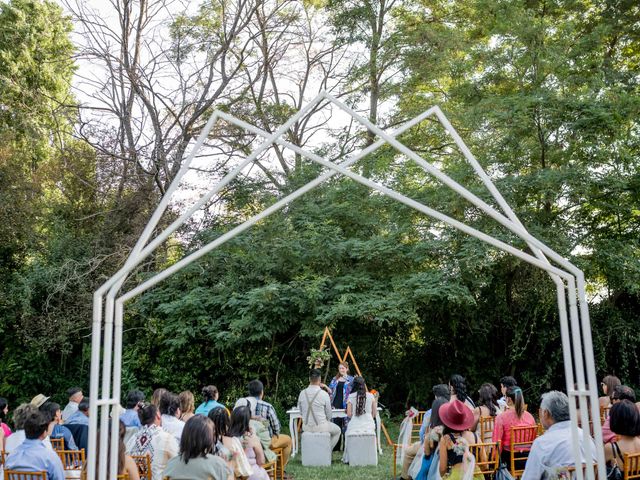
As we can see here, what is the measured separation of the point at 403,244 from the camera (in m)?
14.3

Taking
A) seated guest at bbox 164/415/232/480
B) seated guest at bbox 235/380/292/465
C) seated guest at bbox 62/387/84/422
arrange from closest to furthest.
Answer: seated guest at bbox 164/415/232/480 → seated guest at bbox 62/387/84/422 → seated guest at bbox 235/380/292/465

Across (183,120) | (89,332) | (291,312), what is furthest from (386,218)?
(89,332)

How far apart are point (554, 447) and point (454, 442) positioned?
0.64 metres

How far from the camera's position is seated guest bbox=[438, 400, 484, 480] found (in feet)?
14.6

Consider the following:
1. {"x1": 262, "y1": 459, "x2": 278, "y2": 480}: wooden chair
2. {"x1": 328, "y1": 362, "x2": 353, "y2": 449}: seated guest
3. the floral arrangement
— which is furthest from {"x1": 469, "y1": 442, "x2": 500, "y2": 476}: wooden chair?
the floral arrangement

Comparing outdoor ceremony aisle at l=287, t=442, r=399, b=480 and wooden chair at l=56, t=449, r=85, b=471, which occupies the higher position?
wooden chair at l=56, t=449, r=85, b=471

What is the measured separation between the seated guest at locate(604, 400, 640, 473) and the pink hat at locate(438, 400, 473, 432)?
2.95 ft

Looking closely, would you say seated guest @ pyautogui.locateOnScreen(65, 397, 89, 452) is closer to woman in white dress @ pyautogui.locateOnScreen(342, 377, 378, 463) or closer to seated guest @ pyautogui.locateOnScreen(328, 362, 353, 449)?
woman in white dress @ pyautogui.locateOnScreen(342, 377, 378, 463)

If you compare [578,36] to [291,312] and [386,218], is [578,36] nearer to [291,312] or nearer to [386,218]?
[386,218]

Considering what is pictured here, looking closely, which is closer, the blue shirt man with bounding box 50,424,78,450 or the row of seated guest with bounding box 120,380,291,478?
the row of seated guest with bounding box 120,380,291,478

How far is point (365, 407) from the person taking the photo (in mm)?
9484

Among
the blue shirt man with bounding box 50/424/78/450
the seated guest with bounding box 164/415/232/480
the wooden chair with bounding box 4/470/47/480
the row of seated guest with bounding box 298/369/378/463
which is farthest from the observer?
the row of seated guest with bounding box 298/369/378/463

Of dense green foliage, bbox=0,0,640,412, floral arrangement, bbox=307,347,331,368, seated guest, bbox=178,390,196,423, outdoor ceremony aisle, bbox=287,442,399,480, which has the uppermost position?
dense green foliage, bbox=0,0,640,412

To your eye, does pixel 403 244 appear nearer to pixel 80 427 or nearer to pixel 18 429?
pixel 80 427
